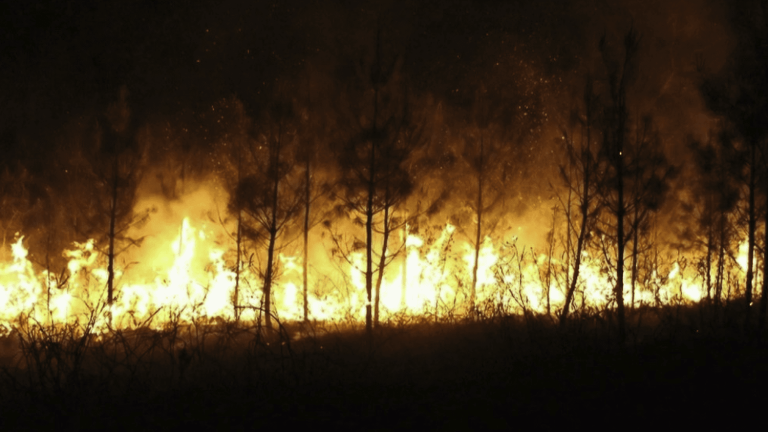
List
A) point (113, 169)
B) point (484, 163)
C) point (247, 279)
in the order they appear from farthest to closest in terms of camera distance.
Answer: point (484, 163)
point (247, 279)
point (113, 169)

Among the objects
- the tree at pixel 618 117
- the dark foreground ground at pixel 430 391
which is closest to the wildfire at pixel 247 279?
the tree at pixel 618 117

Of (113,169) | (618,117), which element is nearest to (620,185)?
(618,117)

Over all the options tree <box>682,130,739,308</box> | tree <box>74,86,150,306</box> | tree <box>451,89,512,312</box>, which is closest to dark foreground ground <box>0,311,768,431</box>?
tree <box>682,130,739,308</box>

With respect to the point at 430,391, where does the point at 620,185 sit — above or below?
above

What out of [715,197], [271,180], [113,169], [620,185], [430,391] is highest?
[715,197]

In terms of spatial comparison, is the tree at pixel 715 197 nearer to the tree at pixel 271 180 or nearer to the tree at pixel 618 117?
the tree at pixel 618 117

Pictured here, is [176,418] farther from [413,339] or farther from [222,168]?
[222,168]

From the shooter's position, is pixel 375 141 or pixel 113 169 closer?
pixel 375 141

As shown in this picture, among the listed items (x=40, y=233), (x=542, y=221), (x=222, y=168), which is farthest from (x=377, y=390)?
(x=40, y=233)

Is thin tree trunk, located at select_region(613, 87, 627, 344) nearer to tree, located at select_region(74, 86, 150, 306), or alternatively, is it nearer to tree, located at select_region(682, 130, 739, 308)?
tree, located at select_region(682, 130, 739, 308)

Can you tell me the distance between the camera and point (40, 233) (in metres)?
24.0

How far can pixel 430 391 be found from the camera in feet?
25.1

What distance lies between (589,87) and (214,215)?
44.7 feet

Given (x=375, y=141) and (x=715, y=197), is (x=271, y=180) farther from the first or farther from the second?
(x=715, y=197)
